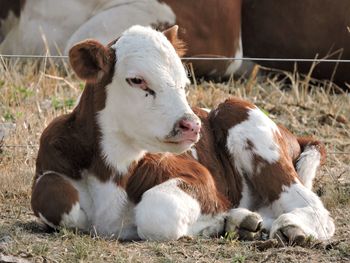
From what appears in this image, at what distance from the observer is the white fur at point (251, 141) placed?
6.28 m

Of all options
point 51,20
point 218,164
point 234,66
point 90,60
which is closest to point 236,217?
point 218,164

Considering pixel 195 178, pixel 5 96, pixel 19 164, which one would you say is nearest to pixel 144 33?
pixel 195 178

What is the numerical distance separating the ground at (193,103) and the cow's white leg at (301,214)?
12 centimetres

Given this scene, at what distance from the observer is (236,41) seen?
10.3 meters

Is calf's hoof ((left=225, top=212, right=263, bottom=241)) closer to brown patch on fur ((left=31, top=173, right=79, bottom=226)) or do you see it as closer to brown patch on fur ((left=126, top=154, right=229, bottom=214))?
brown patch on fur ((left=126, top=154, right=229, bottom=214))

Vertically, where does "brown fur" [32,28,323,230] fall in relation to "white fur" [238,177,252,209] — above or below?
above

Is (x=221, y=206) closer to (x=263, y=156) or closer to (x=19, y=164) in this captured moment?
(x=263, y=156)

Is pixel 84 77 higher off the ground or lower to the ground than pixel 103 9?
higher

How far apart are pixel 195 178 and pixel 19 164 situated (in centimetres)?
180

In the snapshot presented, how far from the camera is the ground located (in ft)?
17.1

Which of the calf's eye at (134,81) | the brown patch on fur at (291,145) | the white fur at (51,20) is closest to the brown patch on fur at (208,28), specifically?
the white fur at (51,20)

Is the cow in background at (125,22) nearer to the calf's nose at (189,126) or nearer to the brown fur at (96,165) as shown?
the brown fur at (96,165)

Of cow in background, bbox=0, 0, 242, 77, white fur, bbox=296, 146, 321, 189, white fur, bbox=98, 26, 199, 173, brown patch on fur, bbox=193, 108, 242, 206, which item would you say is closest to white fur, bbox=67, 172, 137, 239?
white fur, bbox=98, 26, 199, 173

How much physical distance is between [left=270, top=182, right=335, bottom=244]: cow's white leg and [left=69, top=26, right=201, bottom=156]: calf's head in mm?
753
